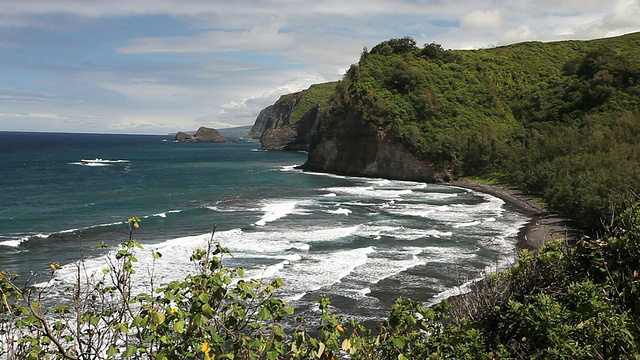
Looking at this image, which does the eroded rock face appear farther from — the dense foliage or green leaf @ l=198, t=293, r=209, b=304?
green leaf @ l=198, t=293, r=209, b=304

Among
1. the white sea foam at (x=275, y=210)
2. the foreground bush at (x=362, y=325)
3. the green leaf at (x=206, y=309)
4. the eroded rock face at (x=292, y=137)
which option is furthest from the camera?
the eroded rock face at (x=292, y=137)

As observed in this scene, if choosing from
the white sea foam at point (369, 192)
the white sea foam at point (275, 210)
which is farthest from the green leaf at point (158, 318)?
the white sea foam at point (369, 192)

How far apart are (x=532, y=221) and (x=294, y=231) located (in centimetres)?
2091

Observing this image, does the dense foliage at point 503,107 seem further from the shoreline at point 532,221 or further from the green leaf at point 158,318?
the green leaf at point 158,318

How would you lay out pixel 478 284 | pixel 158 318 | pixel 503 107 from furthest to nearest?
1. pixel 503 107
2. pixel 478 284
3. pixel 158 318

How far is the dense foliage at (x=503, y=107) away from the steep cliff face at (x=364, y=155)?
157 cm

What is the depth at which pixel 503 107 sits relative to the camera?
3647 inches

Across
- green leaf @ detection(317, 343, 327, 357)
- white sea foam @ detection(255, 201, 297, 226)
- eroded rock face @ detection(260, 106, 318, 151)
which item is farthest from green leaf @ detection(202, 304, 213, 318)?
eroded rock face @ detection(260, 106, 318, 151)

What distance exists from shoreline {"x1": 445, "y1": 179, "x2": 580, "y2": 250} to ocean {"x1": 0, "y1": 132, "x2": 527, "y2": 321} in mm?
1170

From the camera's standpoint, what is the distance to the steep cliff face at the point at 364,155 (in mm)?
75562

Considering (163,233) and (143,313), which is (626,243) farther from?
(163,233)

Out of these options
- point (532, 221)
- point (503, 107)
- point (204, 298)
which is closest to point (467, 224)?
point (532, 221)

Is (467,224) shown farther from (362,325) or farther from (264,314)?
(264,314)

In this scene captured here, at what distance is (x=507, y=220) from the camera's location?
44.8 meters
